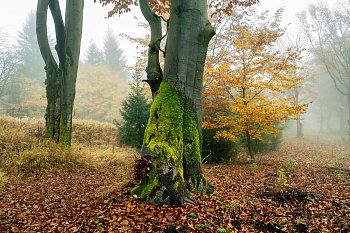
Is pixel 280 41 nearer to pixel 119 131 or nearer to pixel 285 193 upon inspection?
pixel 119 131

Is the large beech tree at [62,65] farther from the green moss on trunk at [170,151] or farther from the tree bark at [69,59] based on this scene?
the green moss on trunk at [170,151]

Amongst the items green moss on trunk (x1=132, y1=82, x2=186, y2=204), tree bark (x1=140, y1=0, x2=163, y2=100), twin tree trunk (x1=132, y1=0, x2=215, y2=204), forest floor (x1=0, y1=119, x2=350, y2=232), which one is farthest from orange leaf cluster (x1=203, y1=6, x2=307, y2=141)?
green moss on trunk (x1=132, y1=82, x2=186, y2=204)

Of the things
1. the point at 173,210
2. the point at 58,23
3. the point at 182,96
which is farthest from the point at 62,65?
the point at 173,210

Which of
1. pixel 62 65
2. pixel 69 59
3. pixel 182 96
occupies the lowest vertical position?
pixel 182 96

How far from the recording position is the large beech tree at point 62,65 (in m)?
8.22

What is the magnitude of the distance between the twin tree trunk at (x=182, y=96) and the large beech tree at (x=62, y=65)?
15.1 ft

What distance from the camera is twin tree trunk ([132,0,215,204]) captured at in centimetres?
407

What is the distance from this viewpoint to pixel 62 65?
27.7 ft

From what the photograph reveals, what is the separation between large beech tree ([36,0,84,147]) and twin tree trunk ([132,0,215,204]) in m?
4.59

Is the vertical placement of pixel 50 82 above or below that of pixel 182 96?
above

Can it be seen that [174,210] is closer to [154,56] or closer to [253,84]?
[154,56]

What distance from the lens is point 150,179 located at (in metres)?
3.66

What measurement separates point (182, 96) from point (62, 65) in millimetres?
5758

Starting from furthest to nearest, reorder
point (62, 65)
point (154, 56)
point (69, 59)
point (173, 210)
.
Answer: point (62, 65)
point (69, 59)
point (154, 56)
point (173, 210)
